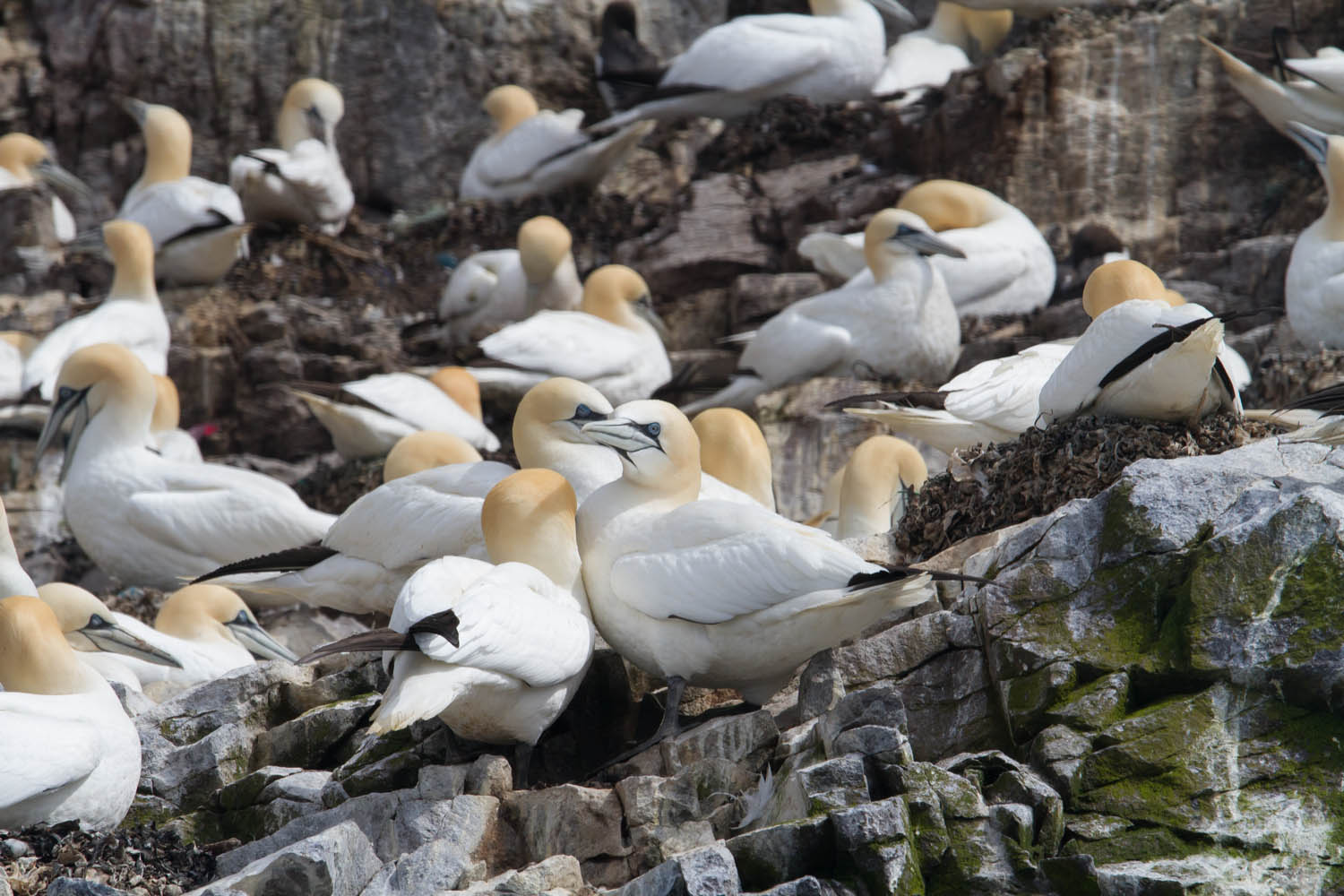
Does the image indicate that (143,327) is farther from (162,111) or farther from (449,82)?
(449,82)

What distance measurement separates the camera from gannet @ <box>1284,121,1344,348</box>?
9.84m

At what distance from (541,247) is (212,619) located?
5.16m

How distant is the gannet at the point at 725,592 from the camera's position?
5918 mm

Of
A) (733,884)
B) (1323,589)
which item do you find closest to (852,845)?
(733,884)

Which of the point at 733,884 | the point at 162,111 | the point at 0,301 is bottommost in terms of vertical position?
the point at 0,301

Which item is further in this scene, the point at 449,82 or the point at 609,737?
the point at 449,82

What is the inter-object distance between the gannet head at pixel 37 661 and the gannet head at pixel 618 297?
6.52m

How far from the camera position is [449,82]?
57.3 ft

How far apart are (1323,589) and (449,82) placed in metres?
13.3

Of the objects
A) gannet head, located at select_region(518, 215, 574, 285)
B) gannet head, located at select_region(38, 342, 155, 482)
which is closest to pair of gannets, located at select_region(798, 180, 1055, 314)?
gannet head, located at select_region(518, 215, 574, 285)

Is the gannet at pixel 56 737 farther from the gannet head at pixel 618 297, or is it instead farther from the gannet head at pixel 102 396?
the gannet head at pixel 618 297

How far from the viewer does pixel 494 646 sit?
5664mm

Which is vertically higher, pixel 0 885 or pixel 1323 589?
pixel 1323 589

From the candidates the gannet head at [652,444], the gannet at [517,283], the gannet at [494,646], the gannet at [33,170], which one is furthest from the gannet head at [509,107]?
the gannet at [494,646]
